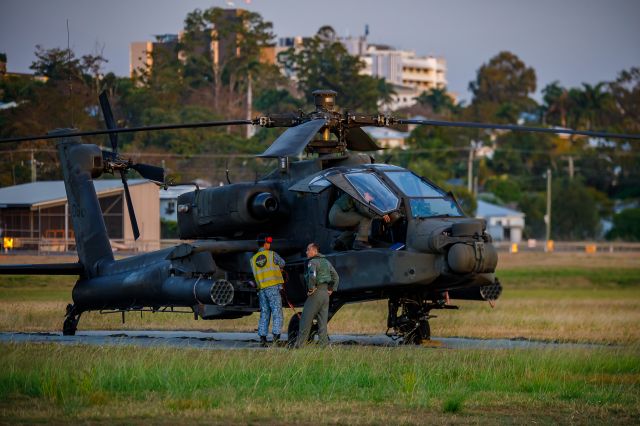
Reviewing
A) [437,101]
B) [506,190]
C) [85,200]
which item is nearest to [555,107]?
[437,101]

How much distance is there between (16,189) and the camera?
2389 inches

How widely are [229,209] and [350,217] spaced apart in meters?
2.69

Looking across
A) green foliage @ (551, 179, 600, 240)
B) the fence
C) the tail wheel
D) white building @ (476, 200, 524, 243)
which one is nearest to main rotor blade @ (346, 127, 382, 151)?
the tail wheel

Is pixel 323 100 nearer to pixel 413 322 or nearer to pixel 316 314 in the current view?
pixel 316 314

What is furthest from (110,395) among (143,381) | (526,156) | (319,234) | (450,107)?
(450,107)

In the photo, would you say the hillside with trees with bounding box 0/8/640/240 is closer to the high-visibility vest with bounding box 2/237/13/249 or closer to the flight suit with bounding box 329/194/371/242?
the high-visibility vest with bounding box 2/237/13/249

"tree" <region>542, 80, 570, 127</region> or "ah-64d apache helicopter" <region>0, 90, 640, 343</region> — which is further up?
"tree" <region>542, 80, 570, 127</region>

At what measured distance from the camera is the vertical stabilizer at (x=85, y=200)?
25.9 meters

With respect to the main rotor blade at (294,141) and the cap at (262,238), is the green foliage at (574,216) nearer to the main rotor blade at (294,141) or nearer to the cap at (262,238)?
the cap at (262,238)

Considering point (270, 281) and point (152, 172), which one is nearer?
point (270, 281)

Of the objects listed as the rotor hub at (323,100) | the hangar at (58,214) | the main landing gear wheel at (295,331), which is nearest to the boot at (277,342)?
the main landing gear wheel at (295,331)

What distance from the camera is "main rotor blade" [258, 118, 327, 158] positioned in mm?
19969

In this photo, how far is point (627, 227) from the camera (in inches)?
4166

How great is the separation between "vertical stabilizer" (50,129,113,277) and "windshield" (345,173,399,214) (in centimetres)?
629
